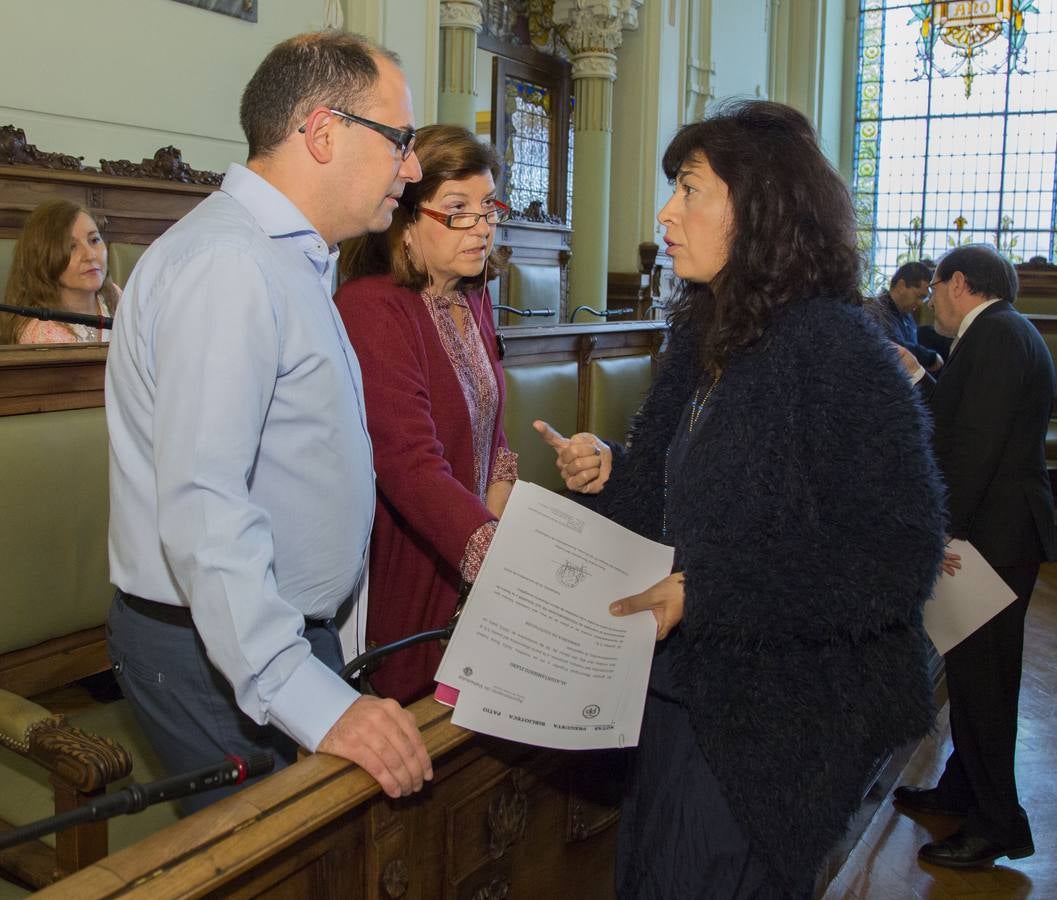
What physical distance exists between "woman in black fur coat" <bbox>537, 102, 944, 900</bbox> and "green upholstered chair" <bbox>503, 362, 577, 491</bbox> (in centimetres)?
188

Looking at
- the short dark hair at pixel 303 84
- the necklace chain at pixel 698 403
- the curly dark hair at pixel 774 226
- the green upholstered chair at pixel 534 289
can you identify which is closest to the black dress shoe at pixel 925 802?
the necklace chain at pixel 698 403

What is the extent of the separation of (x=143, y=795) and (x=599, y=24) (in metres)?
9.35

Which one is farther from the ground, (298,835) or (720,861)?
(298,835)

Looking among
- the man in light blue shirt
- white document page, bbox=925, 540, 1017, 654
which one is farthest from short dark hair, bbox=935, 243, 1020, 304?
the man in light blue shirt

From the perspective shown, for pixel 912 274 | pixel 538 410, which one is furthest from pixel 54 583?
pixel 912 274

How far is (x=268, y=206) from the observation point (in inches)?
53.9

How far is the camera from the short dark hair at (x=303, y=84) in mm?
1394

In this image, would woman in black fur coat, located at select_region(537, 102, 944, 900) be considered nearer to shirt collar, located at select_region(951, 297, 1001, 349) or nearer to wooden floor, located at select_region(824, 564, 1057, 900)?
wooden floor, located at select_region(824, 564, 1057, 900)

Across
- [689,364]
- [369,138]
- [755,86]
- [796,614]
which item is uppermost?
[755,86]

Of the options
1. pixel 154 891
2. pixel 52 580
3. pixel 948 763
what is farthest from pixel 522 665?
pixel 948 763

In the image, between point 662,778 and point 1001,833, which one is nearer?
point 662,778

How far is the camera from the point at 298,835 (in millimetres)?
1027

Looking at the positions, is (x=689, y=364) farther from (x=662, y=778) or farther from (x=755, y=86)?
(x=755, y=86)

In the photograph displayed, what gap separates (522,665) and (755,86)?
11.7m
